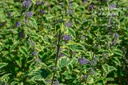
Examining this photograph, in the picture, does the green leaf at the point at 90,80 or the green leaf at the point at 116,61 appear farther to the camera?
the green leaf at the point at 116,61

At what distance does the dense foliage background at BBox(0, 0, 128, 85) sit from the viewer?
2.62 m

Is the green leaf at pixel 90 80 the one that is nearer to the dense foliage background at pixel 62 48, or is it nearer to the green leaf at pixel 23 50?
the dense foliage background at pixel 62 48

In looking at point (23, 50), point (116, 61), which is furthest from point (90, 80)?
point (23, 50)

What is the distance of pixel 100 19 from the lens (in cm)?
376

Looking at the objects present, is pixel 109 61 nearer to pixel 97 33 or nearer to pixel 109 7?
pixel 97 33

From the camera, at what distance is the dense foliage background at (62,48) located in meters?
2.62

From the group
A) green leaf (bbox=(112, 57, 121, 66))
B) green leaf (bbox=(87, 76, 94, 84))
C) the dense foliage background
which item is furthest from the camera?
green leaf (bbox=(112, 57, 121, 66))

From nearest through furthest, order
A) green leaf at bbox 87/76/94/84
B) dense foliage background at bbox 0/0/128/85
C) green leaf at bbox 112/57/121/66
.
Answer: dense foliage background at bbox 0/0/128/85
green leaf at bbox 87/76/94/84
green leaf at bbox 112/57/121/66

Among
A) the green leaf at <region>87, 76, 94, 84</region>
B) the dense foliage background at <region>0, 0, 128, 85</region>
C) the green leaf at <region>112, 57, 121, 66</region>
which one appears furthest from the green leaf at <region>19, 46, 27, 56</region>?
the green leaf at <region>112, 57, 121, 66</region>

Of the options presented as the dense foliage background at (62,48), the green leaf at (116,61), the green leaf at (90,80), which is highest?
the dense foliage background at (62,48)

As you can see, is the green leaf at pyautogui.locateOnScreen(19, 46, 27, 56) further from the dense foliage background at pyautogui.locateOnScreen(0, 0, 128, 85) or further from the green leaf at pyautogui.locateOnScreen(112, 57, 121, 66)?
the green leaf at pyautogui.locateOnScreen(112, 57, 121, 66)

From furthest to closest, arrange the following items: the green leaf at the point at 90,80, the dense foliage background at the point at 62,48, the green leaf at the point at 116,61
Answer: the green leaf at the point at 116,61, the green leaf at the point at 90,80, the dense foliage background at the point at 62,48

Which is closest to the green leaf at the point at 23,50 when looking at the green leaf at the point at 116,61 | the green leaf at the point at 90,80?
the green leaf at the point at 90,80

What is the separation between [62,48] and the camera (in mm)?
2535
